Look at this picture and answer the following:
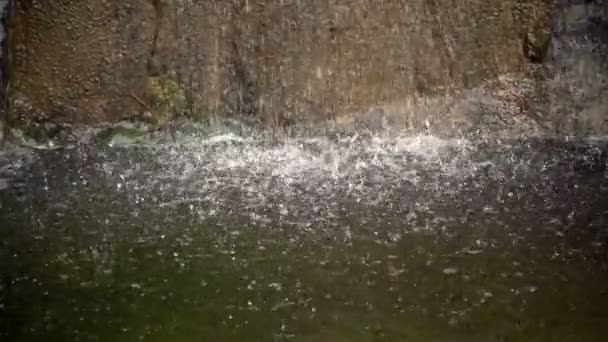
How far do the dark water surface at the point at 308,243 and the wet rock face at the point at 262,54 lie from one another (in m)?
0.14

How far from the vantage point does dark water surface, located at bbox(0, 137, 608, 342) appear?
2.21m

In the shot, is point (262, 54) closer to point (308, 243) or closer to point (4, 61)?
point (308, 243)

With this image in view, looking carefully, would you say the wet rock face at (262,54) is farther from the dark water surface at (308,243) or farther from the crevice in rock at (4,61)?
the dark water surface at (308,243)

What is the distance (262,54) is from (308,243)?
1.87 ft

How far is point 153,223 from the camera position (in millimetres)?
2520

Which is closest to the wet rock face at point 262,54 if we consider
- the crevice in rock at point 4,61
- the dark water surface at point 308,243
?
the crevice in rock at point 4,61

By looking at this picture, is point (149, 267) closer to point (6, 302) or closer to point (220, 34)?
point (6, 302)

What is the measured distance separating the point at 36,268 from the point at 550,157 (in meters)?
1.53

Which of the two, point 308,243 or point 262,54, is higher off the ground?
point 262,54

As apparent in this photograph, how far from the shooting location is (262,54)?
2568 millimetres

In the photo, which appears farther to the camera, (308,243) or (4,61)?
(4,61)

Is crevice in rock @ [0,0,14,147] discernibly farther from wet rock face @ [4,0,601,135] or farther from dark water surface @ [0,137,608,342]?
dark water surface @ [0,137,608,342]

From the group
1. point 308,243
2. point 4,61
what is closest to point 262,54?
point 308,243

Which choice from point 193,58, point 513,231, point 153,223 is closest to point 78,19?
point 193,58
